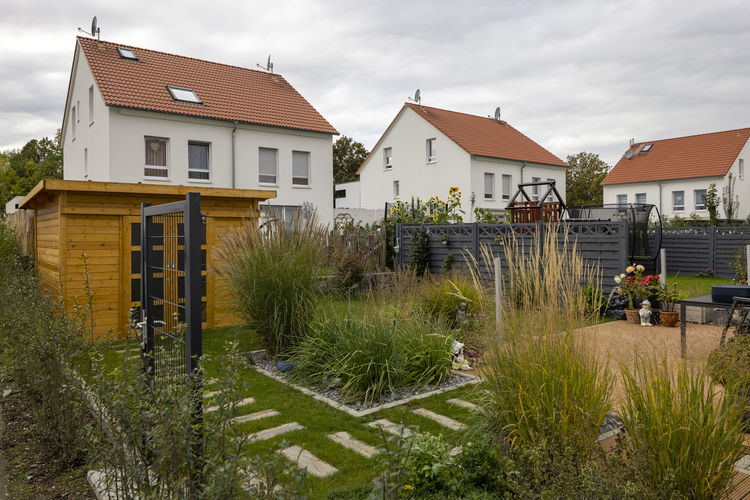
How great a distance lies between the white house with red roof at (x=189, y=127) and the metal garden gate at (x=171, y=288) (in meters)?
10.00

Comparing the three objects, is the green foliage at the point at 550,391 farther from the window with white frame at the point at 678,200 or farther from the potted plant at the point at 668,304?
the window with white frame at the point at 678,200

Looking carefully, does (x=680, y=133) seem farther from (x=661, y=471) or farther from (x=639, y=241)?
(x=661, y=471)

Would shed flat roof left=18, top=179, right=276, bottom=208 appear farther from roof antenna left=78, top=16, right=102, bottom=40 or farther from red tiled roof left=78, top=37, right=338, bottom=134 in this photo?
roof antenna left=78, top=16, right=102, bottom=40

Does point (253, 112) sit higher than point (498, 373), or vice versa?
point (253, 112)

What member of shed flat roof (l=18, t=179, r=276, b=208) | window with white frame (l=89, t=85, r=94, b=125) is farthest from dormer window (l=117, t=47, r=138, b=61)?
shed flat roof (l=18, t=179, r=276, b=208)

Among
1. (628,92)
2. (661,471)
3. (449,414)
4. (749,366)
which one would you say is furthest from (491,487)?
(628,92)

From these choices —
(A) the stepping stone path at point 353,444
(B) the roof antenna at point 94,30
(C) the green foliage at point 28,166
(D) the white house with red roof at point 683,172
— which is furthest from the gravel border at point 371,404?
(C) the green foliage at point 28,166

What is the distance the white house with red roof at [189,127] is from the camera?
15.5 meters

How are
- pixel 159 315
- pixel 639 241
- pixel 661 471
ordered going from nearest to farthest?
pixel 661 471 < pixel 159 315 < pixel 639 241

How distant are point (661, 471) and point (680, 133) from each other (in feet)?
111

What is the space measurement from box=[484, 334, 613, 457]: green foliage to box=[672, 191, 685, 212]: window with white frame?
29573 millimetres

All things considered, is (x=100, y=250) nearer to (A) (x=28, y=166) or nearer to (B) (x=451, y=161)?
(B) (x=451, y=161)

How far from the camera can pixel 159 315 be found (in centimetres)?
395

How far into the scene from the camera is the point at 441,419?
3893 mm
